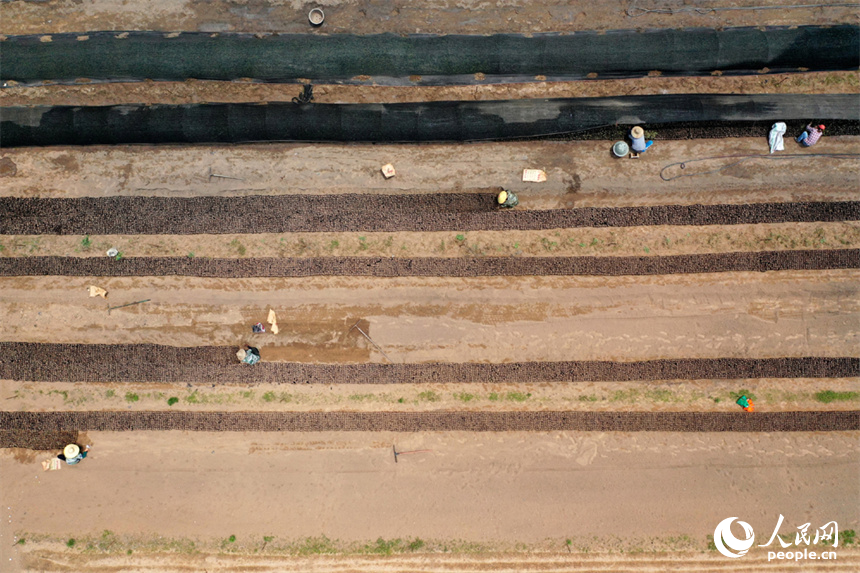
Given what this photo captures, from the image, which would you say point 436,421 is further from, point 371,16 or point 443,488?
point 371,16

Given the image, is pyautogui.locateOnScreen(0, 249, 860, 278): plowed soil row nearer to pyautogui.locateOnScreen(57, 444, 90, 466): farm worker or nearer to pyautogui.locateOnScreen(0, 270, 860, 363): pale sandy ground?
pyautogui.locateOnScreen(0, 270, 860, 363): pale sandy ground

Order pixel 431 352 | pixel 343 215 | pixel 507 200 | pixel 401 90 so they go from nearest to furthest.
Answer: pixel 431 352 < pixel 507 200 < pixel 343 215 < pixel 401 90

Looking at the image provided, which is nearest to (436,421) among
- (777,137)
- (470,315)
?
(470,315)

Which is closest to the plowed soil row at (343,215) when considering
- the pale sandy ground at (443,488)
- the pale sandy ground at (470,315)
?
the pale sandy ground at (470,315)

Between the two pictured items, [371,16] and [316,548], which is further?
[371,16]

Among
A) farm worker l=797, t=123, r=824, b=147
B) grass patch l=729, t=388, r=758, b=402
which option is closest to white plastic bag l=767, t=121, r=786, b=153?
farm worker l=797, t=123, r=824, b=147
